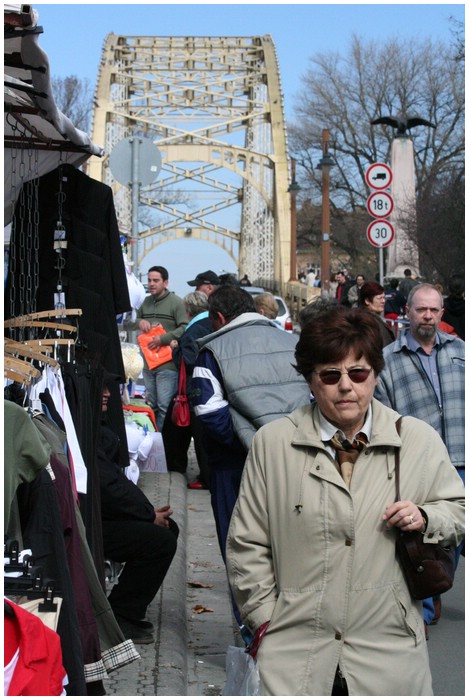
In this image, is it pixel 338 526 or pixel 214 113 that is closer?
pixel 338 526

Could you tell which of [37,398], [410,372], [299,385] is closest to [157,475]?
[410,372]

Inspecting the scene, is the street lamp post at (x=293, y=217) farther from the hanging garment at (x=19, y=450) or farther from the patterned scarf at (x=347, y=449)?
the patterned scarf at (x=347, y=449)

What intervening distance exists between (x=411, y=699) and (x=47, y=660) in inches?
41.2

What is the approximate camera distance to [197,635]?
727cm

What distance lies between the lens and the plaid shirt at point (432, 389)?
7.15 metres

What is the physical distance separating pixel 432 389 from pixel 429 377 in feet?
0.23

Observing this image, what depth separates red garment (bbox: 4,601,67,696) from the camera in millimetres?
3475

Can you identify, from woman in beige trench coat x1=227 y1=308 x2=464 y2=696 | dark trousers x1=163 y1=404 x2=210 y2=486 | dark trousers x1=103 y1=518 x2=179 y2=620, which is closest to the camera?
woman in beige trench coat x1=227 y1=308 x2=464 y2=696

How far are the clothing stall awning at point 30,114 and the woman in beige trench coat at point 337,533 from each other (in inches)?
53.9

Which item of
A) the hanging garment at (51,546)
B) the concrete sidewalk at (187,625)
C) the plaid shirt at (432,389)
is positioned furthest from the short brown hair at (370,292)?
the hanging garment at (51,546)

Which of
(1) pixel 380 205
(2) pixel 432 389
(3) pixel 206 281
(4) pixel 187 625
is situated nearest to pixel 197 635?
(4) pixel 187 625

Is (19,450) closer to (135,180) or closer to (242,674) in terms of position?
(242,674)

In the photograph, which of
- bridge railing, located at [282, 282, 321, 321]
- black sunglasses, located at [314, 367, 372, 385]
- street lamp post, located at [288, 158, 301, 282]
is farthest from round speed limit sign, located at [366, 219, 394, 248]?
street lamp post, located at [288, 158, 301, 282]

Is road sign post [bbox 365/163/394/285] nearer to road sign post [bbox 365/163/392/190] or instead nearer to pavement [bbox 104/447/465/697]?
road sign post [bbox 365/163/392/190]
